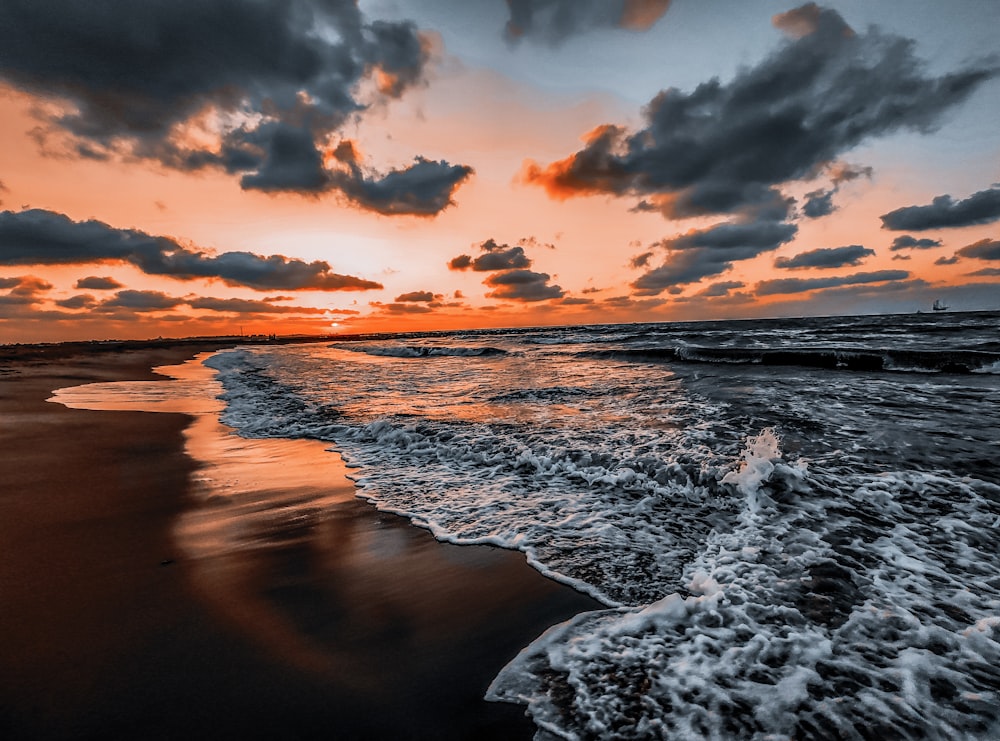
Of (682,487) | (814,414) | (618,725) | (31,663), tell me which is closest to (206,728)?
(31,663)

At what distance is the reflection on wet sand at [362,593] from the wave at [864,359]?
667 inches

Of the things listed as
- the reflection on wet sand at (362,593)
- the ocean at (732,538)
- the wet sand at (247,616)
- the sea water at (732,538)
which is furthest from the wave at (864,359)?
the wet sand at (247,616)

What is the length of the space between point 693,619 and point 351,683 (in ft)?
7.04

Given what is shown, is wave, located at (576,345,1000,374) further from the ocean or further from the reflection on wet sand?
the reflection on wet sand

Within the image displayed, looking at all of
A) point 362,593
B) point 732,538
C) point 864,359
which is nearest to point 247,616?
point 362,593

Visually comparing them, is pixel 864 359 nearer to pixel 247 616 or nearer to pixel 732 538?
pixel 732 538

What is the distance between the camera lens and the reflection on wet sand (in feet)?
8.07

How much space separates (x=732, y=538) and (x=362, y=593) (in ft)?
10.5

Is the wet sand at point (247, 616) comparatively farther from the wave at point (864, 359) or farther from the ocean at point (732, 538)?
the wave at point (864, 359)

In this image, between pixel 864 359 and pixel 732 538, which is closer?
pixel 732 538

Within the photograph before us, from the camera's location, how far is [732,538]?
13.1 feet

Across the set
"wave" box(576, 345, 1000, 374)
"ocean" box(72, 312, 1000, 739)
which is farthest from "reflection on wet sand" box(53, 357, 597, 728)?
"wave" box(576, 345, 1000, 374)

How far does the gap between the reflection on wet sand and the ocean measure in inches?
9.5

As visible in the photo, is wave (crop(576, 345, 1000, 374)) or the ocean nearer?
the ocean
